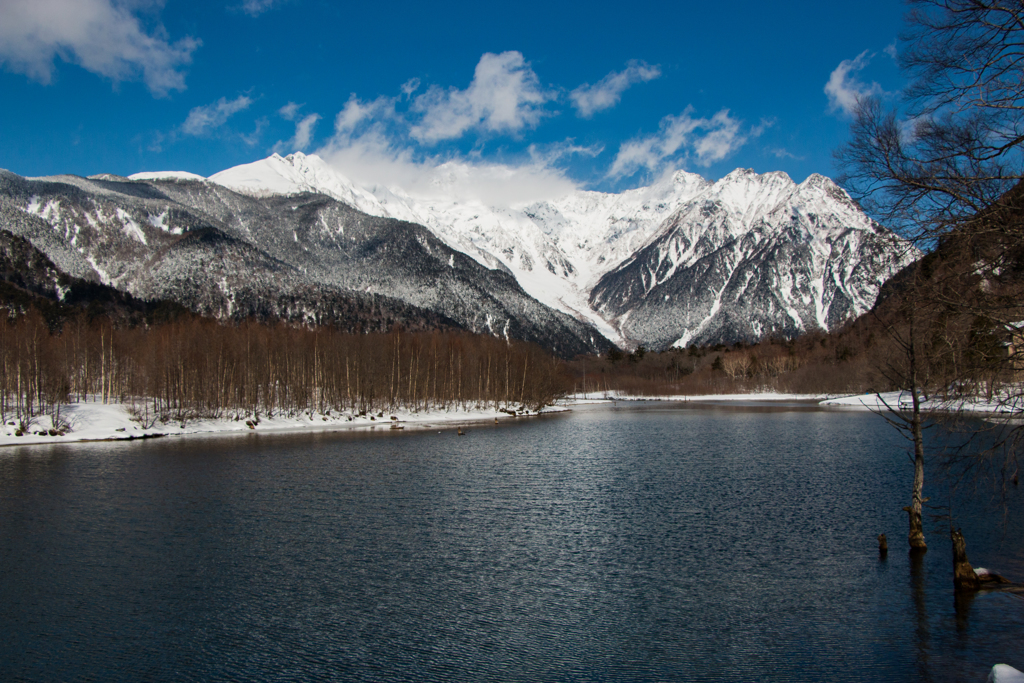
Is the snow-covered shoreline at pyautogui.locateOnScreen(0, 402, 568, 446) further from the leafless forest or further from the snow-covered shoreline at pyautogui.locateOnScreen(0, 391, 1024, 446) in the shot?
the leafless forest

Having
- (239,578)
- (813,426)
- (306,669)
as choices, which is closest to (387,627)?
(306,669)

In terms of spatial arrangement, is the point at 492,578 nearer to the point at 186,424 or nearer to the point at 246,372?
the point at 186,424

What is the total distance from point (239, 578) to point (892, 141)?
18.7 meters

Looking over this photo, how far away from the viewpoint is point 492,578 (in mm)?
18938

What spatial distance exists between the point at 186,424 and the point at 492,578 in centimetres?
6099

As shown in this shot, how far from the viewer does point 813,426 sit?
232 ft

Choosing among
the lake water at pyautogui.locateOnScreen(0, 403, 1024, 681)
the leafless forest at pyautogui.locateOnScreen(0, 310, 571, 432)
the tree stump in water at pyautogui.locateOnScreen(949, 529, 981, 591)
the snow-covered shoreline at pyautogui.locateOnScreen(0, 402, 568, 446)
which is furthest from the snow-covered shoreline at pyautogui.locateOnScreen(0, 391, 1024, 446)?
the tree stump in water at pyautogui.locateOnScreen(949, 529, 981, 591)

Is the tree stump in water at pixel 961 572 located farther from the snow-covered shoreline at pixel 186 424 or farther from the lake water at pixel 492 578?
the snow-covered shoreline at pixel 186 424

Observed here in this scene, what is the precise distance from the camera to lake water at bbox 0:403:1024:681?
13.4 meters

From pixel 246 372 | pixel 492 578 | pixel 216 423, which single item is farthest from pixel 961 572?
pixel 246 372

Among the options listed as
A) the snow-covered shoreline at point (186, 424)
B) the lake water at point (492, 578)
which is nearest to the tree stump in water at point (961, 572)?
the lake water at point (492, 578)

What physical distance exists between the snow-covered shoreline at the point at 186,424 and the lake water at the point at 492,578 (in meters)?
25.2

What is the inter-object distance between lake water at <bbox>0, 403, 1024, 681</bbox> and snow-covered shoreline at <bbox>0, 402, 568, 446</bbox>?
2520 centimetres

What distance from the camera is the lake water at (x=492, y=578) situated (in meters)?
13.4
